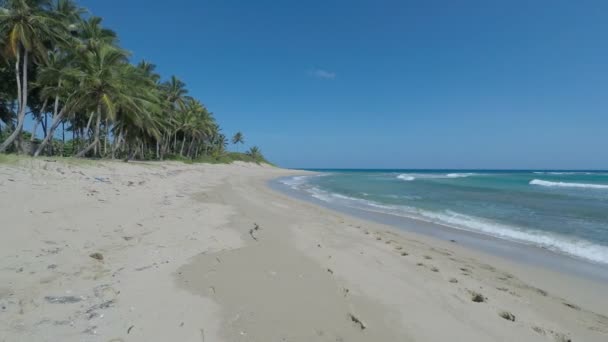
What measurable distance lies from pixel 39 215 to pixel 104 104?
16.5 meters

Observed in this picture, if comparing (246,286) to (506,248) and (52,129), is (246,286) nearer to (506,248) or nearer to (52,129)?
(506,248)

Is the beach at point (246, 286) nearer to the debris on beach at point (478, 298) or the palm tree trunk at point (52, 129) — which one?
the debris on beach at point (478, 298)

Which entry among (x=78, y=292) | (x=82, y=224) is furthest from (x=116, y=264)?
(x=82, y=224)

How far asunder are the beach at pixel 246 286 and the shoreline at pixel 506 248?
14.5 inches

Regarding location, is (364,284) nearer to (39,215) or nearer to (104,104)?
(39,215)

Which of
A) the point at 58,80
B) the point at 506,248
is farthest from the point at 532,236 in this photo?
the point at 58,80

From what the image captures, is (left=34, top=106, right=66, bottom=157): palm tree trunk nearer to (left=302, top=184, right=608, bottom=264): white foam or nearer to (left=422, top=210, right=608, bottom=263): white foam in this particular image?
(left=302, top=184, right=608, bottom=264): white foam

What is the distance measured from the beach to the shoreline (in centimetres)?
37

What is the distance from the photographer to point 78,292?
273 centimetres

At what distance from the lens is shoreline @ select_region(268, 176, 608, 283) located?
536cm

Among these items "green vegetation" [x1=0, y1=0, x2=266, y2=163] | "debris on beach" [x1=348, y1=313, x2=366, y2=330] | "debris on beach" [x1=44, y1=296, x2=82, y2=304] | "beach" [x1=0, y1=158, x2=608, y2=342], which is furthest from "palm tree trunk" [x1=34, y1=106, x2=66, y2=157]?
"debris on beach" [x1=348, y1=313, x2=366, y2=330]

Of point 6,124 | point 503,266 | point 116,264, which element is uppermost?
point 6,124

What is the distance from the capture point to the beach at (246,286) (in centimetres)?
238

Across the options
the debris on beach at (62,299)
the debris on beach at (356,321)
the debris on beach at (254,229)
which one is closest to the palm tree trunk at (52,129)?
the debris on beach at (254,229)
